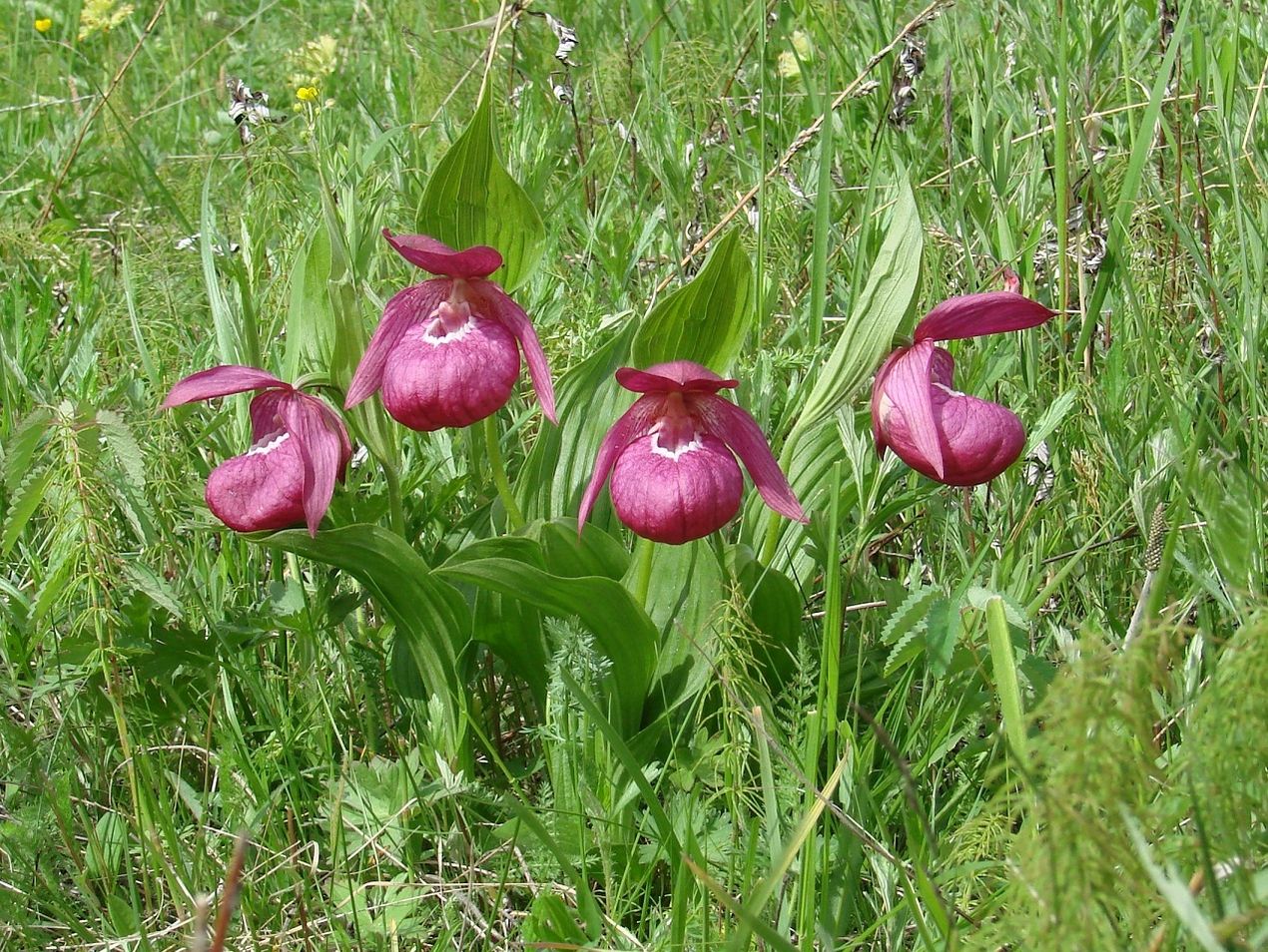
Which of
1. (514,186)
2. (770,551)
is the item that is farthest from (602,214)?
(770,551)

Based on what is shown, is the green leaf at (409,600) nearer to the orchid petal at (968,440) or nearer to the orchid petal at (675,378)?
the orchid petal at (675,378)

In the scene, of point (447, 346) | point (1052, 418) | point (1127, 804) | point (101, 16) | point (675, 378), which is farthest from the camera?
point (101, 16)

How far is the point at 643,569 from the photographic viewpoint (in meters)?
1.41

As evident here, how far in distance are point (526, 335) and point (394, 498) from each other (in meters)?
0.28

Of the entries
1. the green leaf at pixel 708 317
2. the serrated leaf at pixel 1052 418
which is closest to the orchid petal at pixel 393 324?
the green leaf at pixel 708 317

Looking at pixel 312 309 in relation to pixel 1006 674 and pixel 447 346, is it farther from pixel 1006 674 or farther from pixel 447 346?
pixel 1006 674

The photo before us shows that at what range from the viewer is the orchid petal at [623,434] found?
1.31 meters

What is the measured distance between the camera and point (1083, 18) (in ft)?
6.90

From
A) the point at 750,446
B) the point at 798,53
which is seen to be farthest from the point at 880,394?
the point at 798,53

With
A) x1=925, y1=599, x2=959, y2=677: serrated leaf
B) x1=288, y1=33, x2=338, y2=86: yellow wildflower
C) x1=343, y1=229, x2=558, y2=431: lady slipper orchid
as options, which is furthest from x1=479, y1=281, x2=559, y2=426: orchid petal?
x1=288, y1=33, x2=338, y2=86: yellow wildflower

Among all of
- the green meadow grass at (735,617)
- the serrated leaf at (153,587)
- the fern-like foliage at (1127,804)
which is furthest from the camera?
the serrated leaf at (153,587)

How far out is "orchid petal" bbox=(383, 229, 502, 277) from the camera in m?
1.27

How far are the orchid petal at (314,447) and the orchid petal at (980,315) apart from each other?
698 millimetres

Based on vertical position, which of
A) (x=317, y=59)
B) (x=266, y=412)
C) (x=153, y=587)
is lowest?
(x=153, y=587)
